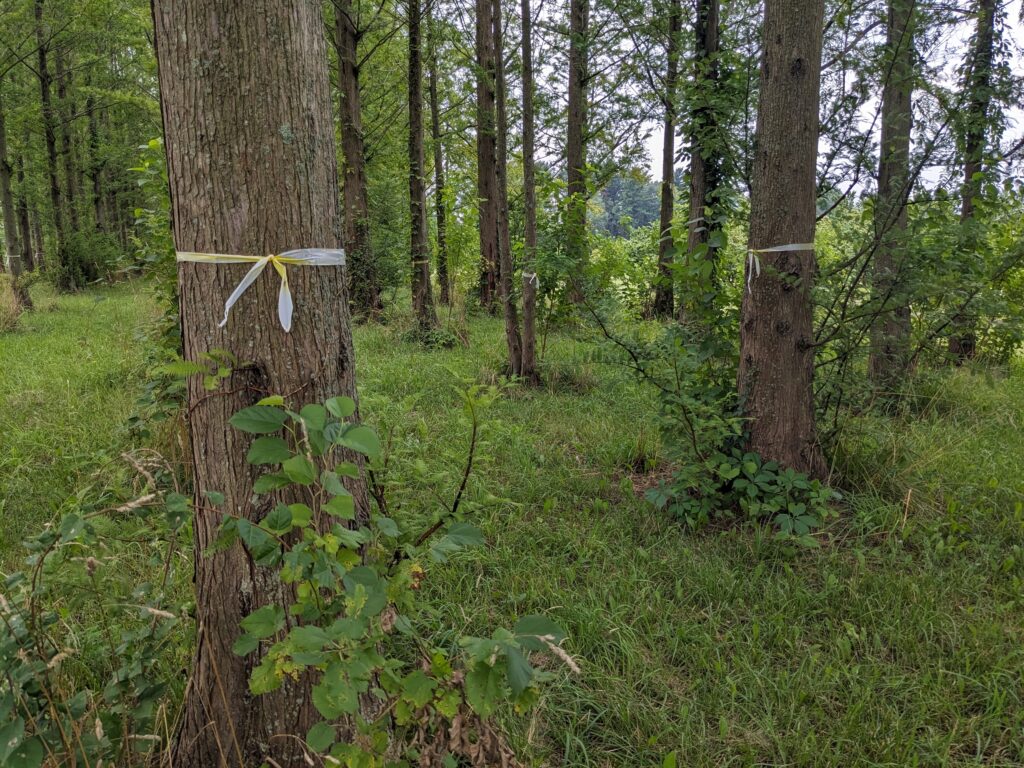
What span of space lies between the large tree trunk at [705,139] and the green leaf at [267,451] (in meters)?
2.71

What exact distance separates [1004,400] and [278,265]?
6.09 meters

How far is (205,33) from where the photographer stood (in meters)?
1.35

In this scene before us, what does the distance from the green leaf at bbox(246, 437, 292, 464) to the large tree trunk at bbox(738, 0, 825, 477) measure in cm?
268

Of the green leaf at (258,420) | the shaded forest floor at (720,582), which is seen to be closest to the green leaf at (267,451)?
the green leaf at (258,420)

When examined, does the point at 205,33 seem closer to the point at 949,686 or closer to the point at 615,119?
the point at 949,686

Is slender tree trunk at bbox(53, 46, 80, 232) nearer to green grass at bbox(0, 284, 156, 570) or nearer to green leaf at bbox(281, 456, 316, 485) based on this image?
green grass at bbox(0, 284, 156, 570)

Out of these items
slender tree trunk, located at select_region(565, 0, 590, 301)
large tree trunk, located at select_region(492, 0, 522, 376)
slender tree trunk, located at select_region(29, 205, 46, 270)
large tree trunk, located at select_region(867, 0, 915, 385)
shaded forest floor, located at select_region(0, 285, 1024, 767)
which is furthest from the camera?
slender tree trunk, located at select_region(29, 205, 46, 270)

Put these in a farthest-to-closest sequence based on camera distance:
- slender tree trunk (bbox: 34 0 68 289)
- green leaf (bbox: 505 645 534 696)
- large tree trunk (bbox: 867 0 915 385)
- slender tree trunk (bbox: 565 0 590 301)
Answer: slender tree trunk (bbox: 34 0 68 289) → slender tree trunk (bbox: 565 0 590 301) → large tree trunk (bbox: 867 0 915 385) → green leaf (bbox: 505 645 534 696)

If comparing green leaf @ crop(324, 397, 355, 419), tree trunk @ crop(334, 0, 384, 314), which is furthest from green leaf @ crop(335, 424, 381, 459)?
tree trunk @ crop(334, 0, 384, 314)

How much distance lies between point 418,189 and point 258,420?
8.42m

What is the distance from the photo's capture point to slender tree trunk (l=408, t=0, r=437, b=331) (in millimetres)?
8477

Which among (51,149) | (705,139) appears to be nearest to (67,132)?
(51,149)

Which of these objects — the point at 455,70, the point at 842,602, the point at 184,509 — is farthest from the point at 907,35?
the point at 455,70

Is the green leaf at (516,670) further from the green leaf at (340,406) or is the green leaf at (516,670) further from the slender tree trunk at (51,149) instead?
the slender tree trunk at (51,149)
